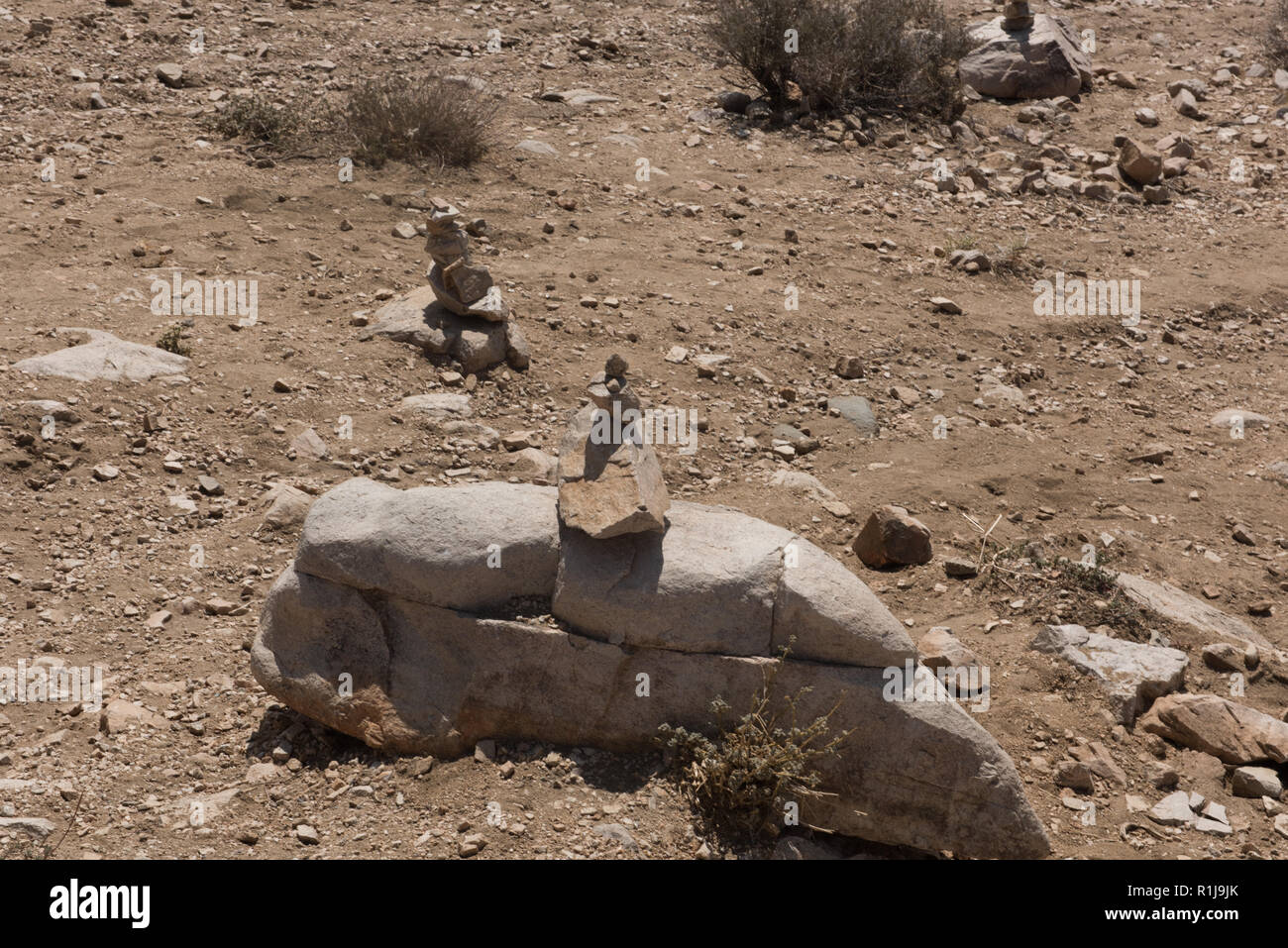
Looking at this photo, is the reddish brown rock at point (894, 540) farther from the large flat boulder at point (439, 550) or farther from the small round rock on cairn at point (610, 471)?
the large flat boulder at point (439, 550)

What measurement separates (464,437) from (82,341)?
2.05 meters

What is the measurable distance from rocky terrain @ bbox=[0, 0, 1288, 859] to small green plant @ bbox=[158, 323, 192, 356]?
0.07 m

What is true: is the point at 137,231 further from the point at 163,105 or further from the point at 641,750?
the point at 641,750

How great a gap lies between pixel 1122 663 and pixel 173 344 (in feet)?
15.9

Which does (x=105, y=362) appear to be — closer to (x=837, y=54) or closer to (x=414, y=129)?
(x=414, y=129)

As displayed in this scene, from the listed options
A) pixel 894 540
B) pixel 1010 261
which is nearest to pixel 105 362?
pixel 894 540

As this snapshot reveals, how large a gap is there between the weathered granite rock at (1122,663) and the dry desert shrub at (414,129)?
223 inches

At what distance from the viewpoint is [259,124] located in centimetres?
854

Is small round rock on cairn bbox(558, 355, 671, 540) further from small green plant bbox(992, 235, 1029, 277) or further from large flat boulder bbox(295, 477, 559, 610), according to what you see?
small green plant bbox(992, 235, 1029, 277)

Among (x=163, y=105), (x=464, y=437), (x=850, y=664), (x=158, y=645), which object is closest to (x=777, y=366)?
(x=464, y=437)

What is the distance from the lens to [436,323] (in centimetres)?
652

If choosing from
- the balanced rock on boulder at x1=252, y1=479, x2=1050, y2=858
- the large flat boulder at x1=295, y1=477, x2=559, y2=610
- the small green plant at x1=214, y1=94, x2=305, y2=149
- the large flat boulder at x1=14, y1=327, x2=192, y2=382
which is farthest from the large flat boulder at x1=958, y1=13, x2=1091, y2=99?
the large flat boulder at x1=295, y1=477, x2=559, y2=610

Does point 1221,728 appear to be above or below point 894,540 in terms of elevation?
below

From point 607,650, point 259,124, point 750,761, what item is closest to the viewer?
point 750,761
